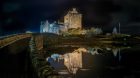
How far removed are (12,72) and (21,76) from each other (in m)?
0.33

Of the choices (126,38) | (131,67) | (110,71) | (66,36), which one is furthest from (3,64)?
(126,38)

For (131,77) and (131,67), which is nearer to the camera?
(131,77)

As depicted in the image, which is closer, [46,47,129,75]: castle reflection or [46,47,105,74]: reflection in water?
[46,47,129,75]: castle reflection

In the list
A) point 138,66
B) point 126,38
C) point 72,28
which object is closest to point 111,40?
point 126,38

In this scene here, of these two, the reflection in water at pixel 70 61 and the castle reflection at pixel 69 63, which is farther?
the reflection in water at pixel 70 61

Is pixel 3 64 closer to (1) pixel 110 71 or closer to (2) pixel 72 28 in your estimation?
(1) pixel 110 71

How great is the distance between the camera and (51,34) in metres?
14.7

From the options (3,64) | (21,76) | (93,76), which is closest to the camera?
(21,76)

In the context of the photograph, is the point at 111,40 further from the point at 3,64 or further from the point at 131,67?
the point at 3,64

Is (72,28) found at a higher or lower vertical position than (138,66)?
higher

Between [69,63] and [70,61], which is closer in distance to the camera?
[69,63]

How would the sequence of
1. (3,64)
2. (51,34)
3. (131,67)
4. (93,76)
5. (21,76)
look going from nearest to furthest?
(21,76)
(3,64)
(93,76)
(131,67)
(51,34)

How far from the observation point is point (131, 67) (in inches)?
307

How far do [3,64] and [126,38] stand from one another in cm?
1247
